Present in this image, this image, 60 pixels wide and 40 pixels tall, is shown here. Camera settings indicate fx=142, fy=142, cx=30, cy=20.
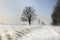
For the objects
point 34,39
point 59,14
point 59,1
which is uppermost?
point 59,1

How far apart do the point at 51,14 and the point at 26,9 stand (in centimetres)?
85

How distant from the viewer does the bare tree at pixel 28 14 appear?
4411mm

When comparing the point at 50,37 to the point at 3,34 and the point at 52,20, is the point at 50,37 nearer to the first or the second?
the point at 52,20

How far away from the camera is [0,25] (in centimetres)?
430

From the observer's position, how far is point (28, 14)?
454 centimetres

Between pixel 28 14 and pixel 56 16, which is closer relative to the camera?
pixel 56 16

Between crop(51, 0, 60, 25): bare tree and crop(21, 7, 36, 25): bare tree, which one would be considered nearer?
crop(51, 0, 60, 25): bare tree

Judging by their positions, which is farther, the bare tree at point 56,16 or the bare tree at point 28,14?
the bare tree at point 28,14

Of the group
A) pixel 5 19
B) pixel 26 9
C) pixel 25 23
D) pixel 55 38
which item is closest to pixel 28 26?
pixel 25 23

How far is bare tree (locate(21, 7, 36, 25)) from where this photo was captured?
14.5ft

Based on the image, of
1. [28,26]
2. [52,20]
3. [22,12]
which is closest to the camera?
[52,20]

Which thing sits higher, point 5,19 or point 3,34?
point 5,19

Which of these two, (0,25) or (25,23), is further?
(25,23)

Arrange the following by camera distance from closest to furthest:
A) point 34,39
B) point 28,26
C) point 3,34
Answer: point 3,34 → point 34,39 → point 28,26
